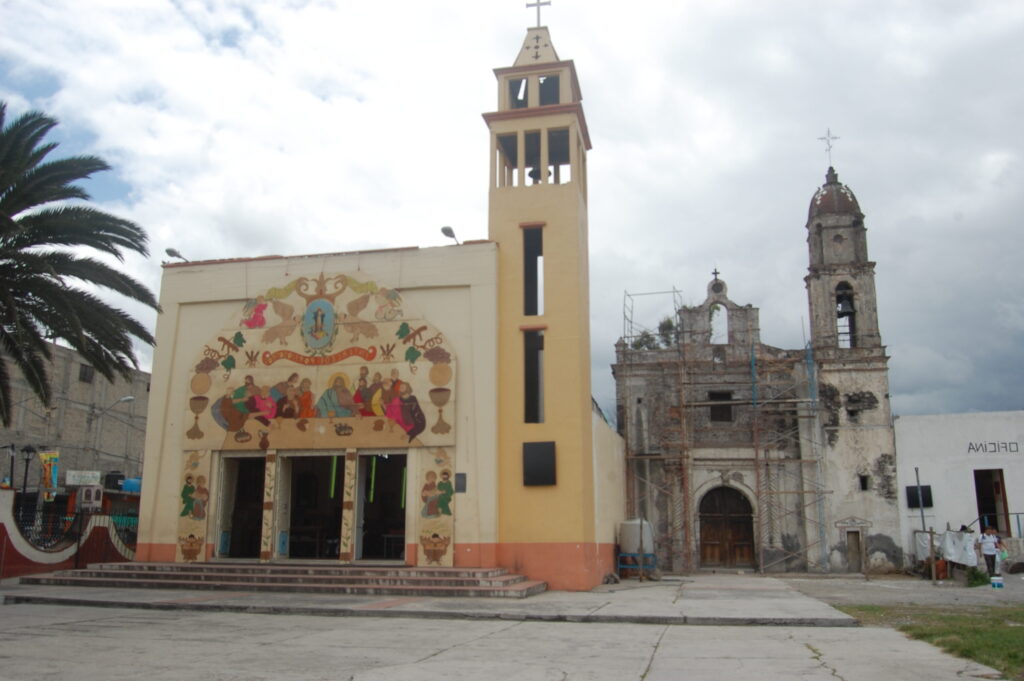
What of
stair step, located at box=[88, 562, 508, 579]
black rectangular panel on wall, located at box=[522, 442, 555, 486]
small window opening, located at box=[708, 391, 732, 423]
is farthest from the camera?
small window opening, located at box=[708, 391, 732, 423]

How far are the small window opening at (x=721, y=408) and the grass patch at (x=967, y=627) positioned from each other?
50.7 ft

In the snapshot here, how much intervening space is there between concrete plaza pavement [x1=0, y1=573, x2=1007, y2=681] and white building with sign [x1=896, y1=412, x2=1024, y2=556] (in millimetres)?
12577

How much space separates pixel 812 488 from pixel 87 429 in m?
30.4

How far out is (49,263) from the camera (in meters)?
14.9

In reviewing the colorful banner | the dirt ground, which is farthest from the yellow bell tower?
the colorful banner

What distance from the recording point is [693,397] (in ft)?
101

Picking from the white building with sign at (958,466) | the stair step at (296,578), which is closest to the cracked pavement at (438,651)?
the stair step at (296,578)

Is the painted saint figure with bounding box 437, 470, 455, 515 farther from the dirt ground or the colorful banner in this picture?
the colorful banner

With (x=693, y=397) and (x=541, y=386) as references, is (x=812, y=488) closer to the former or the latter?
(x=693, y=397)

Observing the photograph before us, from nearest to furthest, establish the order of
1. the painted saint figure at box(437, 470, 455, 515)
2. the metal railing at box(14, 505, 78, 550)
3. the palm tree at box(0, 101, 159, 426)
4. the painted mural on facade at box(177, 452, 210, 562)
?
1. the palm tree at box(0, 101, 159, 426)
2. the painted saint figure at box(437, 470, 455, 515)
3. the metal railing at box(14, 505, 78, 550)
4. the painted mural on facade at box(177, 452, 210, 562)

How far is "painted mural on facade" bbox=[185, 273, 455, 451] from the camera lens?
2003 cm

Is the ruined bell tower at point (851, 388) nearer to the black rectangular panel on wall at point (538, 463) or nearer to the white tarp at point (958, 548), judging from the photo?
the white tarp at point (958, 548)

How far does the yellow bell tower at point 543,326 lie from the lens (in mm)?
19250

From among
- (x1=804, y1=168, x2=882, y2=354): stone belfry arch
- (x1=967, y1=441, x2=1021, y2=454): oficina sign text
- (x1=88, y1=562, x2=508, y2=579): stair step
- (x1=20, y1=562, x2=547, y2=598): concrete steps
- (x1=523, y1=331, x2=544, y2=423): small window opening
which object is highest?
(x1=804, y1=168, x2=882, y2=354): stone belfry arch
